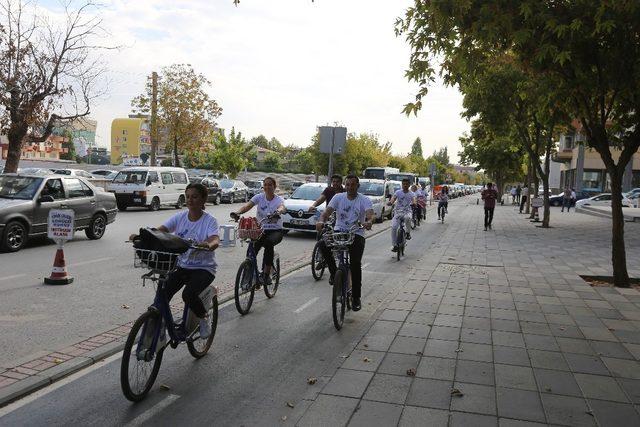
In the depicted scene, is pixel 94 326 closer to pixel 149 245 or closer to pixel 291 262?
pixel 149 245

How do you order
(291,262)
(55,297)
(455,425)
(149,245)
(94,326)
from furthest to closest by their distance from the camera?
(291,262)
(55,297)
(94,326)
(149,245)
(455,425)

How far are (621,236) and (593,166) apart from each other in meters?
47.3

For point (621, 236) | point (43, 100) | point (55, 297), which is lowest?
point (55, 297)

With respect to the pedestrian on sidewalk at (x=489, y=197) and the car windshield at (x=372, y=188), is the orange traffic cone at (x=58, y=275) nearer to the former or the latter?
the pedestrian on sidewalk at (x=489, y=197)

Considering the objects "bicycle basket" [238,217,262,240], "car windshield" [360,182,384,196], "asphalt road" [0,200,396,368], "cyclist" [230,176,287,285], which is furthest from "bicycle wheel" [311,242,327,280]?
"car windshield" [360,182,384,196]

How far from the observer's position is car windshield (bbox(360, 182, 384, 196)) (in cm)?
2323

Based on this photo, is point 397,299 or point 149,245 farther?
point 397,299

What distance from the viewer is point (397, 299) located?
788cm

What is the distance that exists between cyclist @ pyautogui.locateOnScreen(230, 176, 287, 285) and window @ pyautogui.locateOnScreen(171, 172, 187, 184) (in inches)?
764

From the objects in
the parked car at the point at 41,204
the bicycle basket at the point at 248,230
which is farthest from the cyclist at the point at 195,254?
the parked car at the point at 41,204

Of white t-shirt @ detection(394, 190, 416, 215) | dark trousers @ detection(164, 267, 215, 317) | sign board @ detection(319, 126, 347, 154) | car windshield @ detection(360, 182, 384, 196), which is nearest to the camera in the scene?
dark trousers @ detection(164, 267, 215, 317)

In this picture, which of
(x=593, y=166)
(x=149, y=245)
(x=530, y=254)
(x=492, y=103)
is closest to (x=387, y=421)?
(x=149, y=245)

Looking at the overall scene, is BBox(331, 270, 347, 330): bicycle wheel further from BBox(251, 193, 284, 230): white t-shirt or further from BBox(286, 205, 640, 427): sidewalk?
BBox(251, 193, 284, 230): white t-shirt

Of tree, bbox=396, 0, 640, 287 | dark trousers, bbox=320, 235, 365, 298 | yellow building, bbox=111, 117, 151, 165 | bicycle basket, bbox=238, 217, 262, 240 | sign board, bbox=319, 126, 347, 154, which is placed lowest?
dark trousers, bbox=320, 235, 365, 298
